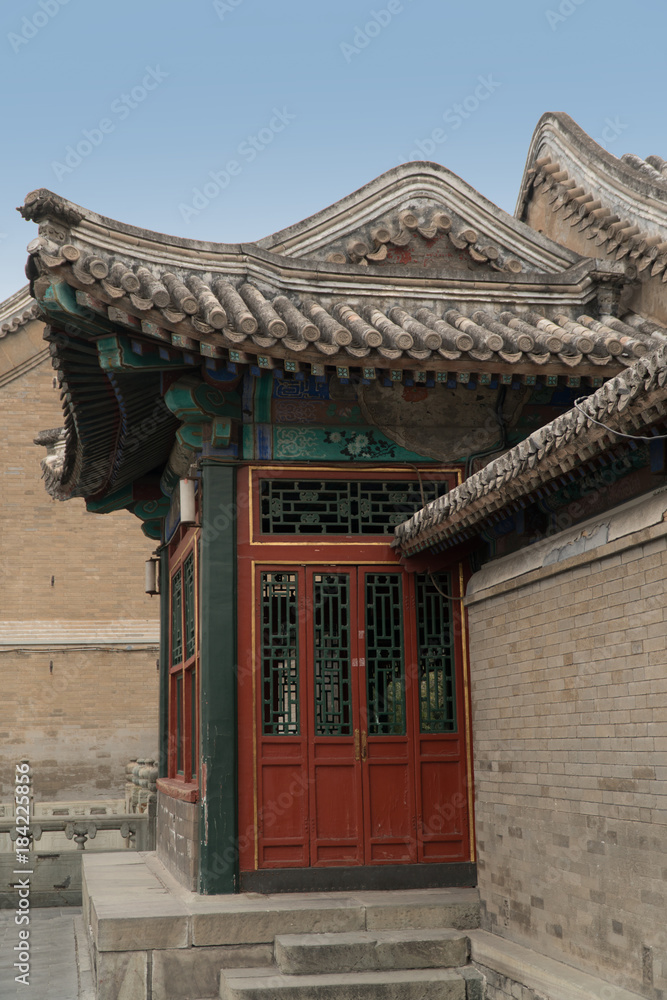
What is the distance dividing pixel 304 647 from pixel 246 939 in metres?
2.02

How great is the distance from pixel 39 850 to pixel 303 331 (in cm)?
927

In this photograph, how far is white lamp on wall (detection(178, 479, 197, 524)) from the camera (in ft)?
26.4

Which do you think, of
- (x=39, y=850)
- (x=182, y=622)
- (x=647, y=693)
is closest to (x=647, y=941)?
(x=647, y=693)

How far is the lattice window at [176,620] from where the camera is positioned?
962 centimetres

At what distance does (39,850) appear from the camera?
13.5 m

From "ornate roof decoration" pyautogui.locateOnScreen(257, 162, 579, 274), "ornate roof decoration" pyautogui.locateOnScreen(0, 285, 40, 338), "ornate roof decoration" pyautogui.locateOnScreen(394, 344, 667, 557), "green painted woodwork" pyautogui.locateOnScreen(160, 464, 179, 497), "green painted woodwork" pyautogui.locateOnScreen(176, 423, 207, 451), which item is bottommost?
"ornate roof decoration" pyautogui.locateOnScreen(394, 344, 667, 557)

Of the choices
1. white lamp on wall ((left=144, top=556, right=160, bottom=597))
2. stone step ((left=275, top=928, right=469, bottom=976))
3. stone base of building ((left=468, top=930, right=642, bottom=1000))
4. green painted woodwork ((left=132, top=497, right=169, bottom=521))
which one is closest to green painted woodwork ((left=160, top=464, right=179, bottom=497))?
green painted woodwork ((left=132, top=497, right=169, bottom=521))

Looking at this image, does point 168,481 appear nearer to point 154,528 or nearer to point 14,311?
point 154,528

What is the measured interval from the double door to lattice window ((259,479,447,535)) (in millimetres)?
335

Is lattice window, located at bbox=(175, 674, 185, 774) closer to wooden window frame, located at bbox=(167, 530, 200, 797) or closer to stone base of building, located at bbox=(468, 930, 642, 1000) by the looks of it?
wooden window frame, located at bbox=(167, 530, 200, 797)

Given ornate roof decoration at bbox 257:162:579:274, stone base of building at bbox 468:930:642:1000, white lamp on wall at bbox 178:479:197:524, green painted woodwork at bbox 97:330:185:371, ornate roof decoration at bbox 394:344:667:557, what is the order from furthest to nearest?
ornate roof decoration at bbox 257:162:579:274
white lamp on wall at bbox 178:479:197:524
green painted woodwork at bbox 97:330:185:371
stone base of building at bbox 468:930:642:1000
ornate roof decoration at bbox 394:344:667:557

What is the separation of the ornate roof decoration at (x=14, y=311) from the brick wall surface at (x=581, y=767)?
589 inches

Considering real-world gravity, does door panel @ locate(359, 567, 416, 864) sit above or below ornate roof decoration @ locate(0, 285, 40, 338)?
below

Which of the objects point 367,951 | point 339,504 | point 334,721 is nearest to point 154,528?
point 339,504
